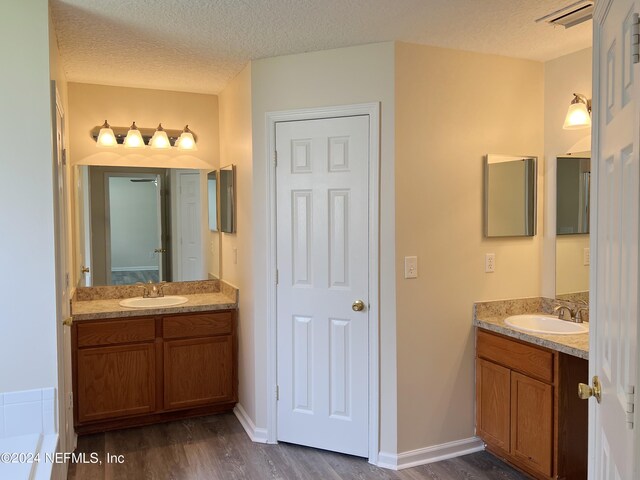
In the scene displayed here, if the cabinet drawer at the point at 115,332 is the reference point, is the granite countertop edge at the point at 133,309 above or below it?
above

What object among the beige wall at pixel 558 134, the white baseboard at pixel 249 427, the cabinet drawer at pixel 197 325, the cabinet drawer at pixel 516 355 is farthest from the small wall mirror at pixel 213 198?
the beige wall at pixel 558 134

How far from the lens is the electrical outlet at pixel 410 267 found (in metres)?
3.03

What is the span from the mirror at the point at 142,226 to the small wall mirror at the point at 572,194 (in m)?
2.54

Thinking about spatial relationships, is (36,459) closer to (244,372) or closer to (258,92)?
(244,372)

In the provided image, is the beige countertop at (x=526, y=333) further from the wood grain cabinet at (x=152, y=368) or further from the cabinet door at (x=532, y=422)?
the wood grain cabinet at (x=152, y=368)

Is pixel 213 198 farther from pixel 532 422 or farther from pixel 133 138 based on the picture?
pixel 532 422

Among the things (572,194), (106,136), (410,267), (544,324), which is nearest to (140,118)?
(106,136)

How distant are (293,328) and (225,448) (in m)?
0.88

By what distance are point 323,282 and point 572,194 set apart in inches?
63.9

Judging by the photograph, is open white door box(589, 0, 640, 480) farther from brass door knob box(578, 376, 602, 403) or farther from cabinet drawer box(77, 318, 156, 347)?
cabinet drawer box(77, 318, 156, 347)

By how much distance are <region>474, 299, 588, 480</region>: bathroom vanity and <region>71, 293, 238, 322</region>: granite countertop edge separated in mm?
1852

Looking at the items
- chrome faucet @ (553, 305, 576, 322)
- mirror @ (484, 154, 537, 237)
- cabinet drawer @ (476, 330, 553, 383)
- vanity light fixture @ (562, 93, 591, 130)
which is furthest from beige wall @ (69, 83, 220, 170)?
chrome faucet @ (553, 305, 576, 322)

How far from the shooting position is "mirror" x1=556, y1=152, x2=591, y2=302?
123 inches

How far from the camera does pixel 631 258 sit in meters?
1.19
